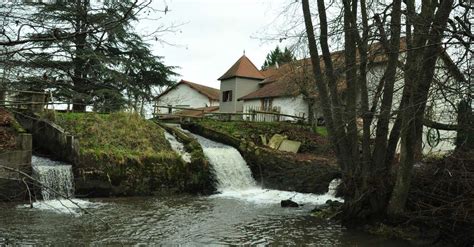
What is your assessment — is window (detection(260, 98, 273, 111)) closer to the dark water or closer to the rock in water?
the rock in water

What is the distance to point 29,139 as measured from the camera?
44.4ft

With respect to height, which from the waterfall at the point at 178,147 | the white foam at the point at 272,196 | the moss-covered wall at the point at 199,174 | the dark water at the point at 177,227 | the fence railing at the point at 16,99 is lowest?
the dark water at the point at 177,227

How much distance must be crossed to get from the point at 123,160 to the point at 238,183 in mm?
4514


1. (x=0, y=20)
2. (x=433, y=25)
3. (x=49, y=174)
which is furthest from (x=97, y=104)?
(x=49, y=174)

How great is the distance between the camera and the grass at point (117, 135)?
16.0 m

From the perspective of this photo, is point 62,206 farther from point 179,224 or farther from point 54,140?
point 179,224

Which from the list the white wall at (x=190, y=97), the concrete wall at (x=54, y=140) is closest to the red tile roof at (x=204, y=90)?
the white wall at (x=190, y=97)

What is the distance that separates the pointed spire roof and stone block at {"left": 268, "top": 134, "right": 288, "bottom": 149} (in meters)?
18.1

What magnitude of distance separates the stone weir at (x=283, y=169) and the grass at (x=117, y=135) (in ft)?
10.9

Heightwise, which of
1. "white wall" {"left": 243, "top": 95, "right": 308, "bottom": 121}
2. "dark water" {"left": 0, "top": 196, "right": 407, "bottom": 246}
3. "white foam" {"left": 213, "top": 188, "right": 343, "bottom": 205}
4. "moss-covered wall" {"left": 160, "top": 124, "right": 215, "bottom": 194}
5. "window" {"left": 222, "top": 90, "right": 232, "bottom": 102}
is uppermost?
"window" {"left": 222, "top": 90, "right": 232, "bottom": 102}

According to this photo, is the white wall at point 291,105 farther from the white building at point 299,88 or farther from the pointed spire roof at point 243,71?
the pointed spire roof at point 243,71

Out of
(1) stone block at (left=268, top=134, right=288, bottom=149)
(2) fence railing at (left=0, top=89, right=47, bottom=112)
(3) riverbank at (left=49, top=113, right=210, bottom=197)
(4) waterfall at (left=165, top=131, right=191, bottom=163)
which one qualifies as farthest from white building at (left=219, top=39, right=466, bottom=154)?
(2) fence railing at (left=0, top=89, right=47, bottom=112)

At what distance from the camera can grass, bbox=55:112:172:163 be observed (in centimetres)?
1596

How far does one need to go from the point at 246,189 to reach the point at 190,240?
8.44m
